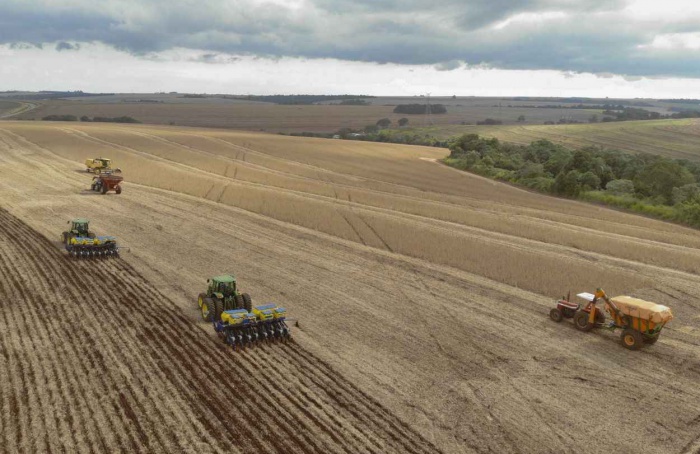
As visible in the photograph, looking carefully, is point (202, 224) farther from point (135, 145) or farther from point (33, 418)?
point (135, 145)

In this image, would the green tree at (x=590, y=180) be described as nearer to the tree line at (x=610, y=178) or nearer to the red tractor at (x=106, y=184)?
the tree line at (x=610, y=178)

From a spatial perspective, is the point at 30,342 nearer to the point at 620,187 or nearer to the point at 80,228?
the point at 80,228

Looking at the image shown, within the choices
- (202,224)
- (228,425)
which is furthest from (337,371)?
(202,224)

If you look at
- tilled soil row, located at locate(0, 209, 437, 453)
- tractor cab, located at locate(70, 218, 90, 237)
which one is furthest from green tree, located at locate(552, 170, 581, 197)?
tractor cab, located at locate(70, 218, 90, 237)

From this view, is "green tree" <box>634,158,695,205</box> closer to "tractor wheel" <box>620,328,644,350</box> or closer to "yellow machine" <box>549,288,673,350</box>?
"yellow machine" <box>549,288,673,350</box>

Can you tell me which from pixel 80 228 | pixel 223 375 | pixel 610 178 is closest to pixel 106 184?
pixel 80 228

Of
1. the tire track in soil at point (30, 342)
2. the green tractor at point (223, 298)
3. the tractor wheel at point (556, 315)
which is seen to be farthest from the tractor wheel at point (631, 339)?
the tire track in soil at point (30, 342)

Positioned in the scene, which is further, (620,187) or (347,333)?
(620,187)
